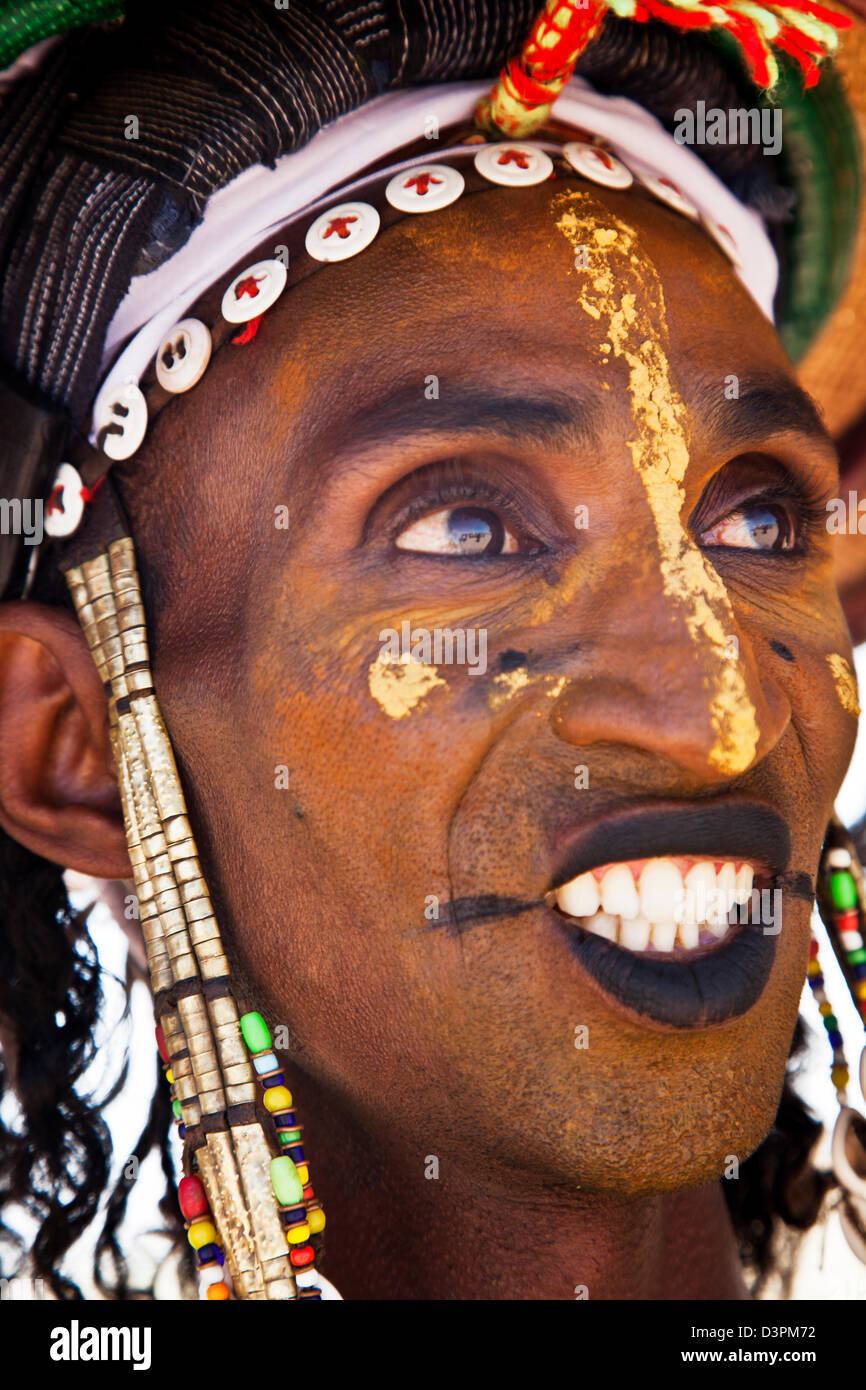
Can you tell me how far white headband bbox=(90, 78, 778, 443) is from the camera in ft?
7.72

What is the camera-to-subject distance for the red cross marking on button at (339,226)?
7.57 ft

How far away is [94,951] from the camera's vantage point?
2943 millimetres

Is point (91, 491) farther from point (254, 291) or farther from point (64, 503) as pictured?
point (254, 291)

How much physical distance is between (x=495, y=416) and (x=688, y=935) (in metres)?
0.82

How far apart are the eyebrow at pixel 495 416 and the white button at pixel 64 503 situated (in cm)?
54

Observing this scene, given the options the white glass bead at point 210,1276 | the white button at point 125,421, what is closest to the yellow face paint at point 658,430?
the white button at point 125,421

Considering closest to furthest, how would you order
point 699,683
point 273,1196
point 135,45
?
point 699,683
point 273,1196
point 135,45

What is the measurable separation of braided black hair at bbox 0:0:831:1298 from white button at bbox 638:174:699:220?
0.51 ft

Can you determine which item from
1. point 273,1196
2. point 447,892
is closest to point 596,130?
point 447,892

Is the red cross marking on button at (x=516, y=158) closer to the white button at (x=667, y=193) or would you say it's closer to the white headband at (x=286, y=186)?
the white headband at (x=286, y=186)

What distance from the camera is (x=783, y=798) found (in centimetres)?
222

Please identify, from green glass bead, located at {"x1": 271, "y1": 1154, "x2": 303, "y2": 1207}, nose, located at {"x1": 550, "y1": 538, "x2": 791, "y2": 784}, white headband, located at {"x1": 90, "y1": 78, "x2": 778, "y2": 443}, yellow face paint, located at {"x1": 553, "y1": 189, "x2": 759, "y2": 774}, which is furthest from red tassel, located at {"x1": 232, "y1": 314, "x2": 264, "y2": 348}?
green glass bead, located at {"x1": 271, "y1": 1154, "x2": 303, "y2": 1207}

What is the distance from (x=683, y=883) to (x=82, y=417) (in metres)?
1.25

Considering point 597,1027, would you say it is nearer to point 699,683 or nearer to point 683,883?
point 683,883
